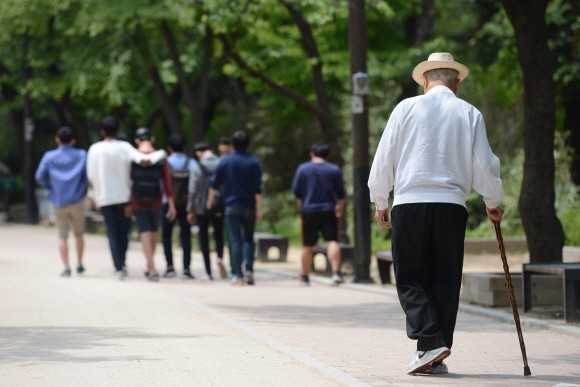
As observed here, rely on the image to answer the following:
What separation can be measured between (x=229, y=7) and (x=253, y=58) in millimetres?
3894

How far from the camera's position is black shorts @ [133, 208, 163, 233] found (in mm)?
18453

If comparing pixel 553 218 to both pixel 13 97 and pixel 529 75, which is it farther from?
pixel 13 97

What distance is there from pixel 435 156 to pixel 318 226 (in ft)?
28.4

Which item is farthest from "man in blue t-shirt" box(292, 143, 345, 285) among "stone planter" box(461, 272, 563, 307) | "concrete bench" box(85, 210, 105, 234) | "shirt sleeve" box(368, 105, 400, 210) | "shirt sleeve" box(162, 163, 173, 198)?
"concrete bench" box(85, 210, 105, 234)

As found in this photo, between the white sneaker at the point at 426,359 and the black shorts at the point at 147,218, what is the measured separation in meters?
9.83

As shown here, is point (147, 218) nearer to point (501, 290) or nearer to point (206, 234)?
point (206, 234)

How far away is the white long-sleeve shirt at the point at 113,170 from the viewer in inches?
726

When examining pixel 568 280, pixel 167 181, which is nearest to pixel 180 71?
pixel 167 181

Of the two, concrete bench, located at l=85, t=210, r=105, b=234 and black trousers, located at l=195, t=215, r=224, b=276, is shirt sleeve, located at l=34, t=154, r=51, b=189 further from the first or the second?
concrete bench, located at l=85, t=210, r=105, b=234

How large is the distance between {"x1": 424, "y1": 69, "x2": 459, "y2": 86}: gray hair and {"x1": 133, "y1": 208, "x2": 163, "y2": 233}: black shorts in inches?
377

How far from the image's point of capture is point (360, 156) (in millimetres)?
18531

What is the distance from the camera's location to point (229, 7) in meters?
22.8

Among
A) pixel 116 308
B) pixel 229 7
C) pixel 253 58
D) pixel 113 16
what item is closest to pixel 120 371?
pixel 116 308

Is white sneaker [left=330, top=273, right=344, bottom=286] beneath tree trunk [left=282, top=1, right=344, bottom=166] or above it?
beneath
